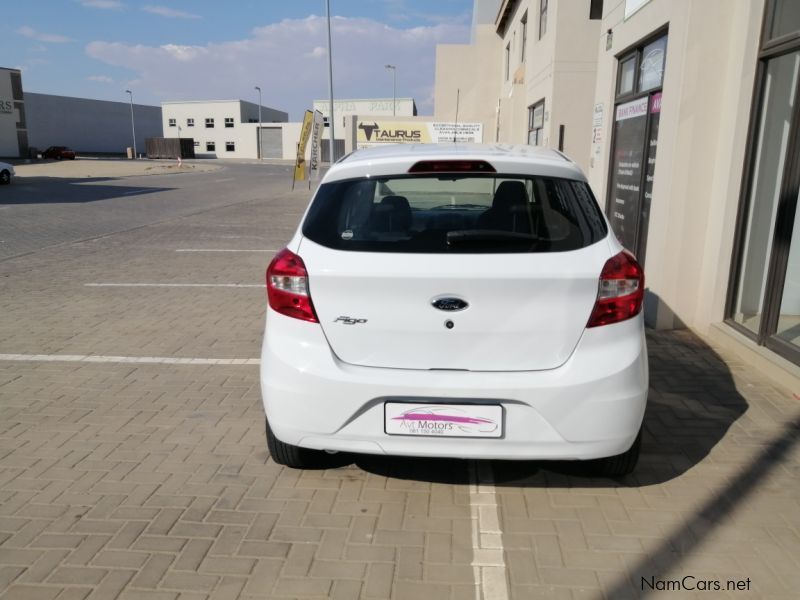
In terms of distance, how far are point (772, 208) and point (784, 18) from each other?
4.84 ft

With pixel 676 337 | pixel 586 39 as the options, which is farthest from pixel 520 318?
pixel 586 39

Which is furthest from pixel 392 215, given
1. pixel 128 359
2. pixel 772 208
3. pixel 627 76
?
pixel 627 76

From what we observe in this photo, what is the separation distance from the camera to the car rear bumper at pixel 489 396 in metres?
2.96

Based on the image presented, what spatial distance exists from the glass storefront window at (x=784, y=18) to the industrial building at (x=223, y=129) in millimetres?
79550

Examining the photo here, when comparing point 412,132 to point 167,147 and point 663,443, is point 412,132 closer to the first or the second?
point 663,443

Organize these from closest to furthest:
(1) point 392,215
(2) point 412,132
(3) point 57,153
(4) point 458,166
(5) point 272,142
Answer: (4) point 458,166
(1) point 392,215
(2) point 412,132
(3) point 57,153
(5) point 272,142

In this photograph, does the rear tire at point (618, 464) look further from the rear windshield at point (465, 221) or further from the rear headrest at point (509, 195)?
the rear headrest at point (509, 195)

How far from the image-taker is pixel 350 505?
330 cm

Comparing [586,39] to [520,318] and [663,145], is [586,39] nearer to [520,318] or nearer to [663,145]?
[663,145]

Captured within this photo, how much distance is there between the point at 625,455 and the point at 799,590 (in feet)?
3.08

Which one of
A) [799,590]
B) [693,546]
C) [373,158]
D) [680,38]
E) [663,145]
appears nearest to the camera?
[799,590]

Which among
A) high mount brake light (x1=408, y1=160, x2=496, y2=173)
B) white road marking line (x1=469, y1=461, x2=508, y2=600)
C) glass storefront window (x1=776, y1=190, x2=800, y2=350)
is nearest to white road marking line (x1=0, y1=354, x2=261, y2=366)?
white road marking line (x1=469, y1=461, x2=508, y2=600)

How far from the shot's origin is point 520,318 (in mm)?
2957

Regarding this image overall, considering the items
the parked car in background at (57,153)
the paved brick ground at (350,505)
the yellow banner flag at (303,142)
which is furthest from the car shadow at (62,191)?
the parked car in background at (57,153)
